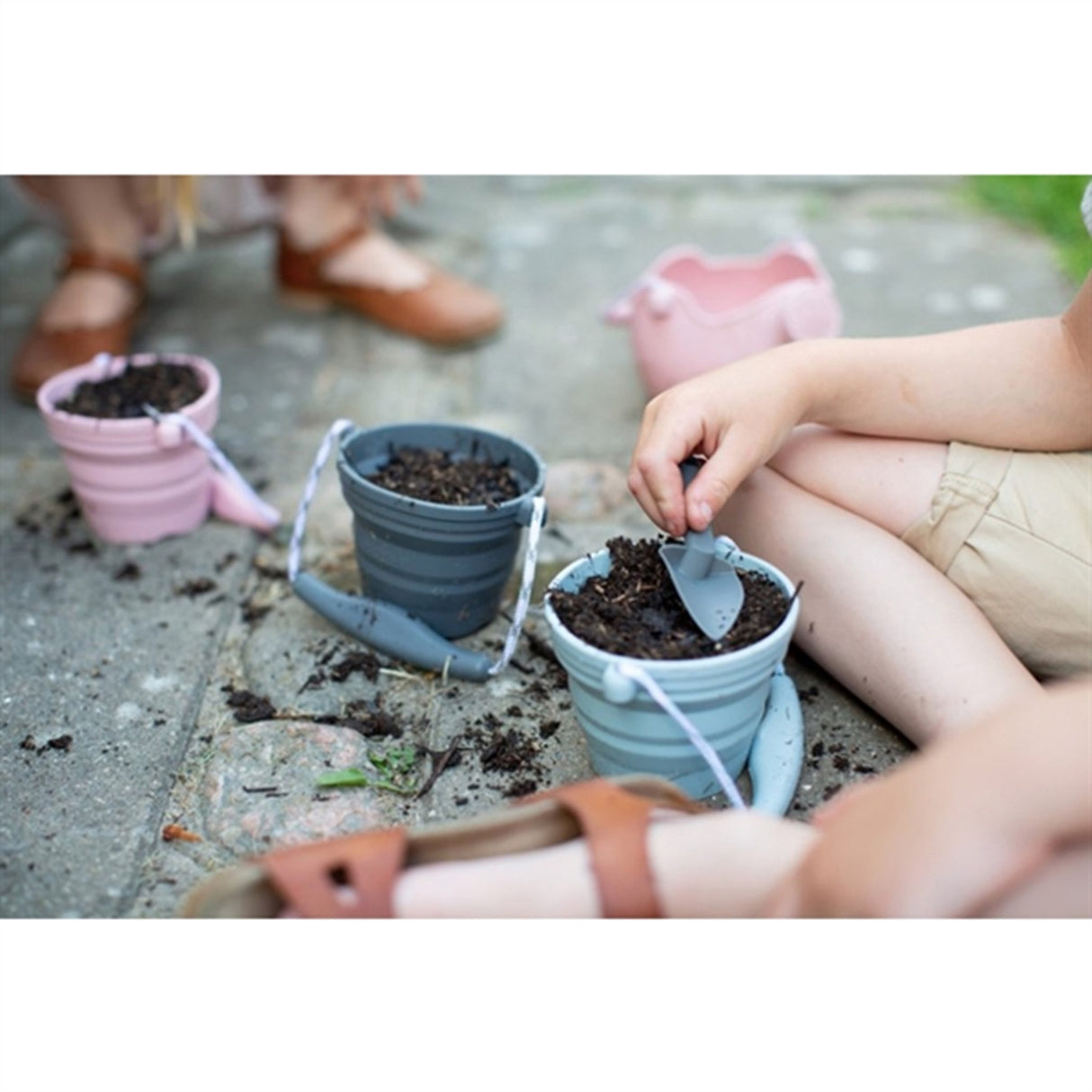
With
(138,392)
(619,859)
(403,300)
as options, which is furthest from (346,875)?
(403,300)

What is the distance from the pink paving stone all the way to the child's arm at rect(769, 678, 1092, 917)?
551 millimetres

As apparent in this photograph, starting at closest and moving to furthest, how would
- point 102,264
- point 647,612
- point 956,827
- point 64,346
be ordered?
point 956,827 → point 647,612 → point 64,346 → point 102,264

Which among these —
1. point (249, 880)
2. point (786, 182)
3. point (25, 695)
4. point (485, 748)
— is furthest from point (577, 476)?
point (786, 182)

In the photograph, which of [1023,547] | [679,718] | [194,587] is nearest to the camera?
[679,718]

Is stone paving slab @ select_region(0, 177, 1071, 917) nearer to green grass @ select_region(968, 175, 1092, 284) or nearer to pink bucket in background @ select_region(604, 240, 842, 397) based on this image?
green grass @ select_region(968, 175, 1092, 284)

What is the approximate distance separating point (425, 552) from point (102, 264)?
1.21 meters

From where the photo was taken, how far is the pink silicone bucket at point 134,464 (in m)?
1.80

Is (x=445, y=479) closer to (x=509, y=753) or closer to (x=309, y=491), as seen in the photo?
(x=309, y=491)

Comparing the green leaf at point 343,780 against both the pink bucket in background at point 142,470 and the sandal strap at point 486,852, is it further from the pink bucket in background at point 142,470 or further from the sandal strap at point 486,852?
the pink bucket in background at point 142,470

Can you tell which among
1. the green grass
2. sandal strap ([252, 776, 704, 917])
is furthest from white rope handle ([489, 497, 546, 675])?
the green grass

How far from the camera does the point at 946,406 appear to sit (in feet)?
5.14

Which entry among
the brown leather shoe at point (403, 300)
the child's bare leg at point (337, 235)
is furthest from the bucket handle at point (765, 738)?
the child's bare leg at point (337, 235)

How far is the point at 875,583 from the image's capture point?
4.83 feet

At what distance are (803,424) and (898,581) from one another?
0.23 meters
